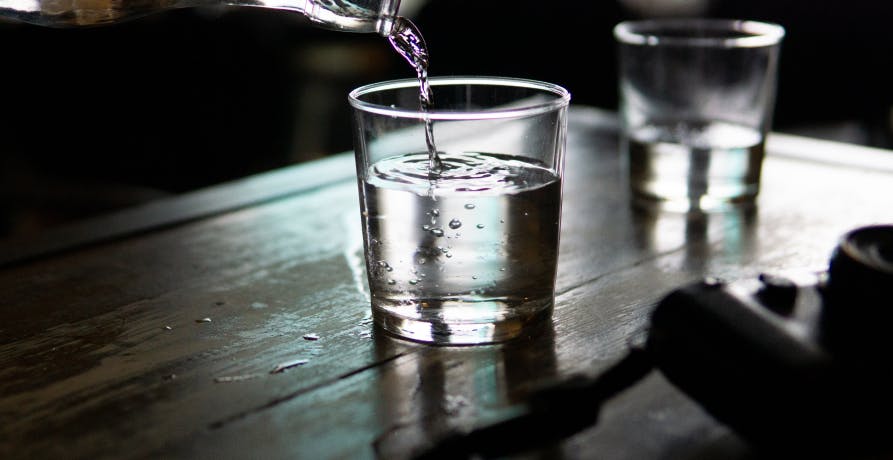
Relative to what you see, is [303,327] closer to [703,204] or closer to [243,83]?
[703,204]

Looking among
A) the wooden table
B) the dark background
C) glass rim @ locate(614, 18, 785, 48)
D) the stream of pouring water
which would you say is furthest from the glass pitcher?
the dark background

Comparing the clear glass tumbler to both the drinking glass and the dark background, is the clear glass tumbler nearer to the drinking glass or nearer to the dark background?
the drinking glass

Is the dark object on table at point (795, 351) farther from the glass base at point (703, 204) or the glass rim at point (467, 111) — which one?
the glass base at point (703, 204)

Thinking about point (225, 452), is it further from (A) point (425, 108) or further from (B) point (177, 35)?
(B) point (177, 35)

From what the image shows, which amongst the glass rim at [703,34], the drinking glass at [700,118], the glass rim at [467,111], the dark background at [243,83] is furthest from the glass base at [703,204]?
the dark background at [243,83]

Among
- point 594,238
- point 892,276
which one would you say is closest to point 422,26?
point 594,238
